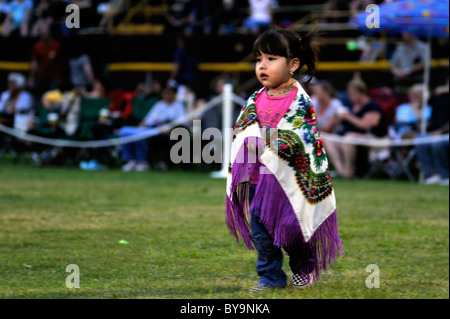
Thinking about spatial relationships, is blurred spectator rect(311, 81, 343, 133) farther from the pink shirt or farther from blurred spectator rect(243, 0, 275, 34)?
the pink shirt

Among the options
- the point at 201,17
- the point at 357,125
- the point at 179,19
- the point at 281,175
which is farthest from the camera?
the point at 179,19

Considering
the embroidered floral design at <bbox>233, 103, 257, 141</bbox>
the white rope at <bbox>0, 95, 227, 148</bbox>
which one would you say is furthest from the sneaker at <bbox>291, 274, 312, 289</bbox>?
the white rope at <bbox>0, 95, 227, 148</bbox>

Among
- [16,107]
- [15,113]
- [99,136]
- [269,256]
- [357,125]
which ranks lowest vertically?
[269,256]

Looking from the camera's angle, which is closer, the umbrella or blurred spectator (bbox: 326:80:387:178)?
the umbrella

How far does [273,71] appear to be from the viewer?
504 cm

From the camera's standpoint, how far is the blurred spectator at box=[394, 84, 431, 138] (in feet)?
45.4

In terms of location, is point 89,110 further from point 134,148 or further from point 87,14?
point 87,14

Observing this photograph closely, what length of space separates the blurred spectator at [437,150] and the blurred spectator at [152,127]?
453cm

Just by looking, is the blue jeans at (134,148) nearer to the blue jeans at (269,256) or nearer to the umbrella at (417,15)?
the umbrella at (417,15)

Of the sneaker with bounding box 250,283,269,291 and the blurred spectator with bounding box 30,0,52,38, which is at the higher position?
the blurred spectator with bounding box 30,0,52,38

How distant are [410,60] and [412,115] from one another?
1930 mm

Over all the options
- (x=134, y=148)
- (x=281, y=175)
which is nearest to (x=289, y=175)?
(x=281, y=175)

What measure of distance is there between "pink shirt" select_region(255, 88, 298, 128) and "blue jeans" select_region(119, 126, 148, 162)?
10055mm
